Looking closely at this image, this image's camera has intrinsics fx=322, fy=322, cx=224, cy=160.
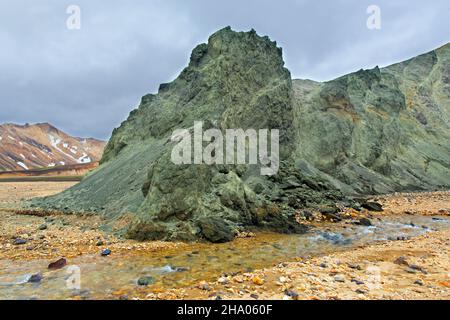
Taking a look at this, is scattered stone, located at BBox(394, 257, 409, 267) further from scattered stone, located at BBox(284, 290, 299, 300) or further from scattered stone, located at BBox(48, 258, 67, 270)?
scattered stone, located at BBox(48, 258, 67, 270)

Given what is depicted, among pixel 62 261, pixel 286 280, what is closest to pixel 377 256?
pixel 286 280

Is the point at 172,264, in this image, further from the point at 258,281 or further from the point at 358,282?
the point at 358,282

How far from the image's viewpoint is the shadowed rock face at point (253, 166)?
18281 millimetres

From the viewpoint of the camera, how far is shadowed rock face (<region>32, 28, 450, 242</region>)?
18.3 metres

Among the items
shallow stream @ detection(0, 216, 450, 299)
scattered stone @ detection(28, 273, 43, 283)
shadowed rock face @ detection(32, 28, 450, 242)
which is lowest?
shallow stream @ detection(0, 216, 450, 299)

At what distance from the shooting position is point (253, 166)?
92.6 feet

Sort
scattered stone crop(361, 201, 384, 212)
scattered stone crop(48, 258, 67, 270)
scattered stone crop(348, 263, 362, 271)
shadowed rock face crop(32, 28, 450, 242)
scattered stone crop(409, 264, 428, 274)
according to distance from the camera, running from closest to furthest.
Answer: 1. scattered stone crop(409, 264, 428, 274)
2. scattered stone crop(348, 263, 362, 271)
3. scattered stone crop(48, 258, 67, 270)
4. shadowed rock face crop(32, 28, 450, 242)
5. scattered stone crop(361, 201, 384, 212)

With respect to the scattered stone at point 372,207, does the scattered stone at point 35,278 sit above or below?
below

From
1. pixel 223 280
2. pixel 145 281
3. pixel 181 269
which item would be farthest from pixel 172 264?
pixel 223 280

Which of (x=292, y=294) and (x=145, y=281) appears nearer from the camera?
(x=292, y=294)

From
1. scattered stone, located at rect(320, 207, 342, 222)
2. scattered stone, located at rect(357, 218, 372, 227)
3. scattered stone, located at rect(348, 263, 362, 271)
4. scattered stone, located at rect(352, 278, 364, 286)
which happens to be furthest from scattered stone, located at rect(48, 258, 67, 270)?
scattered stone, located at rect(357, 218, 372, 227)

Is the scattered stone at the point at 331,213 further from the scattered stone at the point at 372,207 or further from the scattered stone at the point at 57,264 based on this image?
the scattered stone at the point at 57,264

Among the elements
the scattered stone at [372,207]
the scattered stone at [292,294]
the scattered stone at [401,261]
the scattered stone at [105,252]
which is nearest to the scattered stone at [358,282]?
the scattered stone at [292,294]
